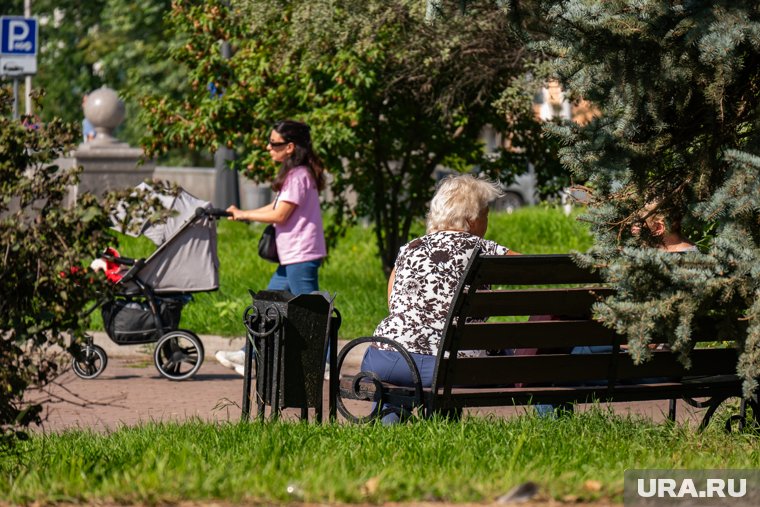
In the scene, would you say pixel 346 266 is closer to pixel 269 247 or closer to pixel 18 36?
pixel 18 36

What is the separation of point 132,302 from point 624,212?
496 cm

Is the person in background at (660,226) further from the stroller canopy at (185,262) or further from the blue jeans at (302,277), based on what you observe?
the stroller canopy at (185,262)

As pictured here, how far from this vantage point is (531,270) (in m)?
5.87

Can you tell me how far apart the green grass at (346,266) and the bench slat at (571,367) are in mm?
3179

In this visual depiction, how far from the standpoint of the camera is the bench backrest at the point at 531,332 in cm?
582

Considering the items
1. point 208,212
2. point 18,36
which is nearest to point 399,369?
point 208,212

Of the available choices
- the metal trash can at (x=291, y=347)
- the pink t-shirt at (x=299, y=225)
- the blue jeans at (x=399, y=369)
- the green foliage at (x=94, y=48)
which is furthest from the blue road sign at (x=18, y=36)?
the green foliage at (x=94, y=48)

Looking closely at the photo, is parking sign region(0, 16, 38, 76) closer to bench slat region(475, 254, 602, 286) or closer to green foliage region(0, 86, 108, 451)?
bench slat region(475, 254, 602, 286)

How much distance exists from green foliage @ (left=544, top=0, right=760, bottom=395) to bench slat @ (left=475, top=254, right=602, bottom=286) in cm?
20

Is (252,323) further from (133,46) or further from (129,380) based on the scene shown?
(133,46)

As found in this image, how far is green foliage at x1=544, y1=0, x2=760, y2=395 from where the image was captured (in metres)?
5.34

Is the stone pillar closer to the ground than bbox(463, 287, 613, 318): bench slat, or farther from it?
farther from it

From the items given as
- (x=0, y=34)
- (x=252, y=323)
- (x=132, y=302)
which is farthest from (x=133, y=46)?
(x=252, y=323)

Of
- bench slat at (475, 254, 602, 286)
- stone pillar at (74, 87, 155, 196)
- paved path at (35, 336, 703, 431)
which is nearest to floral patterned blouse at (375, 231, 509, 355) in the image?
bench slat at (475, 254, 602, 286)
